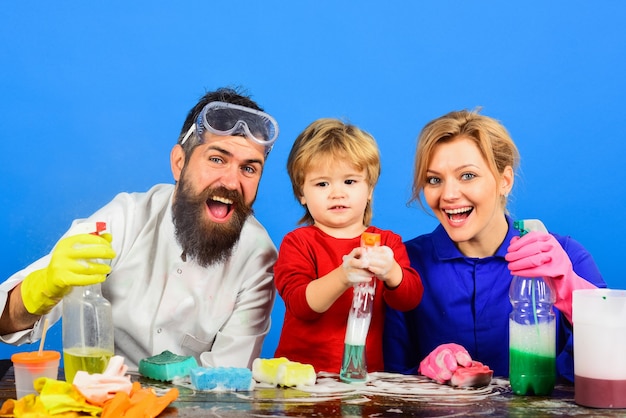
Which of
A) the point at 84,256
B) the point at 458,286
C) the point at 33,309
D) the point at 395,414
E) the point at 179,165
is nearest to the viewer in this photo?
the point at 395,414

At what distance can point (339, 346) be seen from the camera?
117 inches

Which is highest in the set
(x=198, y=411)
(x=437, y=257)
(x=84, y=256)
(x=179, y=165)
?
(x=179, y=165)

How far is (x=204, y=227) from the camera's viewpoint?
339 centimetres

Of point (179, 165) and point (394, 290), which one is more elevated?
point (179, 165)

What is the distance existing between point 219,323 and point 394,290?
2.67 feet

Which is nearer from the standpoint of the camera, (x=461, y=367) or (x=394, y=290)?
(x=461, y=367)

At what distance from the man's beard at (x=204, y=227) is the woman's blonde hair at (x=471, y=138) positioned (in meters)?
0.74

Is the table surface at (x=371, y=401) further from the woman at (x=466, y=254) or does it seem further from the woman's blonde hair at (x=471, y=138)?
the woman's blonde hair at (x=471, y=138)

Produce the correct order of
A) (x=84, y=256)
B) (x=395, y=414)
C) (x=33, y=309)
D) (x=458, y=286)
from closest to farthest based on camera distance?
1. (x=395, y=414)
2. (x=84, y=256)
3. (x=33, y=309)
4. (x=458, y=286)

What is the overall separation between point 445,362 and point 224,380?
70 centimetres

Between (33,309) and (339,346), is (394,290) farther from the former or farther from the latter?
(33,309)

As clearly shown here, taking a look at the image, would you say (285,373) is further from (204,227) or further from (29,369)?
(204,227)

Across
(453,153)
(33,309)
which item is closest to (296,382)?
(33,309)

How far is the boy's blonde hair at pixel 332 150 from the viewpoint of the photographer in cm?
300
